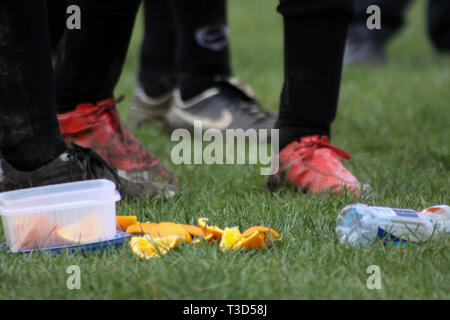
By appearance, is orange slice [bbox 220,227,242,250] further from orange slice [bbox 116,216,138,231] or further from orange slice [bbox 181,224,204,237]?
orange slice [bbox 116,216,138,231]

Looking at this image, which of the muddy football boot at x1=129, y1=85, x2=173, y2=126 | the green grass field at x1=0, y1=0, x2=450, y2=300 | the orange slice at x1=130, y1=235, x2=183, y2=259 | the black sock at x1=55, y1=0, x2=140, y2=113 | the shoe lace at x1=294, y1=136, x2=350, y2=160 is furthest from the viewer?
the muddy football boot at x1=129, y1=85, x2=173, y2=126

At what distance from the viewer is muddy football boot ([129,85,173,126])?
3.66 m

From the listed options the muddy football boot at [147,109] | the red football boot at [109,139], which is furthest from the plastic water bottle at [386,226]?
the muddy football boot at [147,109]

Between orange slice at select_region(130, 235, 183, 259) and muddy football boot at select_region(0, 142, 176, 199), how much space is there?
0.42m

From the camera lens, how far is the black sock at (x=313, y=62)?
87.1 inches

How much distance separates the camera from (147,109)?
3.67 meters

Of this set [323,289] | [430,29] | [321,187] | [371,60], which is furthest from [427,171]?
[430,29]

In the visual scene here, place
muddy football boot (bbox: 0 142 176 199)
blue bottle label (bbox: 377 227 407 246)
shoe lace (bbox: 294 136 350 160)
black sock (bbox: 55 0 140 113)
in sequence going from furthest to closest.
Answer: shoe lace (bbox: 294 136 350 160) → black sock (bbox: 55 0 140 113) → muddy football boot (bbox: 0 142 176 199) → blue bottle label (bbox: 377 227 407 246)

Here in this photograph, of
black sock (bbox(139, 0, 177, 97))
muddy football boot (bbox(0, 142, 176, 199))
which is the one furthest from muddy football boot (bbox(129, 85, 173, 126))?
muddy football boot (bbox(0, 142, 176, 199))

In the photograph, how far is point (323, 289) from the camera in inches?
54.9

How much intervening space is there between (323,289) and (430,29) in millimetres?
5905

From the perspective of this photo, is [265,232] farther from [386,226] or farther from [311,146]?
[311,146]
